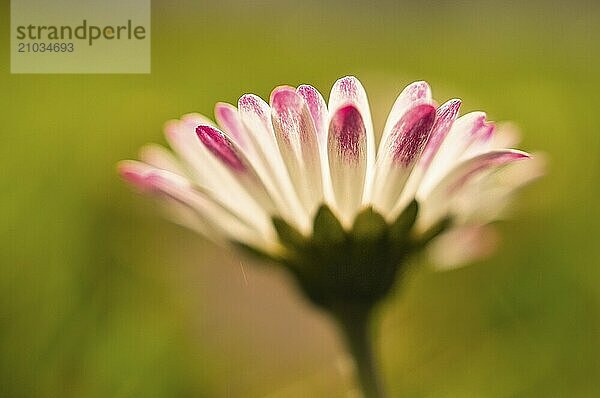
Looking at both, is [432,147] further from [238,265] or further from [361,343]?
[238,265]

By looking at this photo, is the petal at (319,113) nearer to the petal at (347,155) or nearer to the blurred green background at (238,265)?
the petal at (347,155)

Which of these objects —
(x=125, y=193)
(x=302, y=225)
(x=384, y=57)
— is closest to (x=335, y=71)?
(x=384, y=57)

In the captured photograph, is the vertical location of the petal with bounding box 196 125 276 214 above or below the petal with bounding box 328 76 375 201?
below

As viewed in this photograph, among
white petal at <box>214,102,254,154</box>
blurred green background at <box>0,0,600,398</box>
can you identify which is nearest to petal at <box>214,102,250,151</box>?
white petal at <box>214,102,254,154</box>

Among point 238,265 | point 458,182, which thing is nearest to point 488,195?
point 458,182

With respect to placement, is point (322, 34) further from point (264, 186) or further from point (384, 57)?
point (264, 186)

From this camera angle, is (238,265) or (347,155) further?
(238,265)

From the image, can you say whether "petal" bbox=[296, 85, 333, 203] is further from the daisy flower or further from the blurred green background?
the blurred green background
